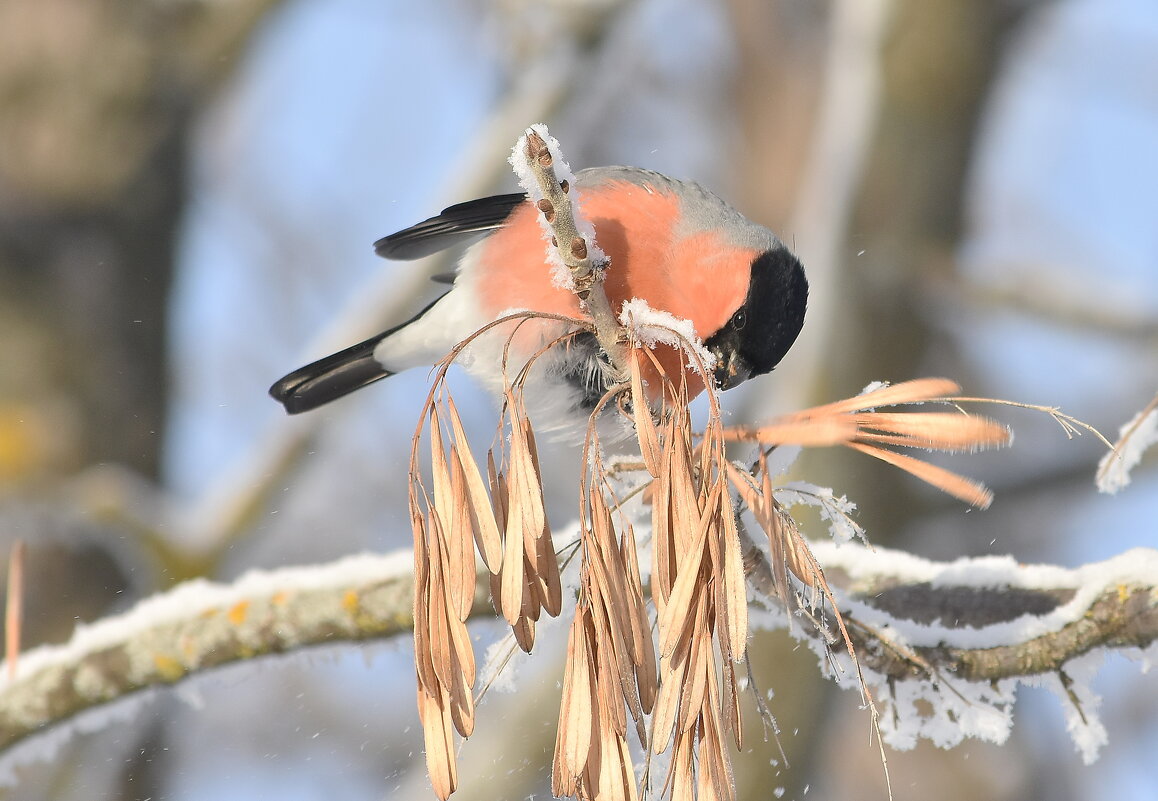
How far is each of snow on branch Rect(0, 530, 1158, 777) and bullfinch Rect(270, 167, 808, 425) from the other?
265 mm

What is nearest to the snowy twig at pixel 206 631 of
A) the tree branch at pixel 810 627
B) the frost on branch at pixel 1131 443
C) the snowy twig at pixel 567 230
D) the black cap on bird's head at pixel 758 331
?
the tree branch at pixel 810 627

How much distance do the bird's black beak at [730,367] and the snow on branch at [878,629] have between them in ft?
0.94

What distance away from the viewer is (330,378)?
2.06 metres

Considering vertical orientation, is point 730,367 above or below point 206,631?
above

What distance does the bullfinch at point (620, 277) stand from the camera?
150 cm

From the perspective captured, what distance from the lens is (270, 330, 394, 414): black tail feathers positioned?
2035 mm

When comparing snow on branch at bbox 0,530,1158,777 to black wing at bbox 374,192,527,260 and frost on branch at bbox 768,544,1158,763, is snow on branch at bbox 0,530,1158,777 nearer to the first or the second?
frost on branch at bbox 768,544,1158,763

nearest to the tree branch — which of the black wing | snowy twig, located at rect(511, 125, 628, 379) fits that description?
snowy twig, located at rect(511, 125, 628, 379)

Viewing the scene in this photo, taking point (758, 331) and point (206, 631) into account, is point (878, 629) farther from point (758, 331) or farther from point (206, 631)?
point (206, 631)

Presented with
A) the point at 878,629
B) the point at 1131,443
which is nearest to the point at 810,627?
the point at 878,629

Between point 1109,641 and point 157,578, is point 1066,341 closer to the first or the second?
point 1109,641

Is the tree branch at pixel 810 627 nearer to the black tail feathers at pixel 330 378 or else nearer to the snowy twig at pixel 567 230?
the snowy twig at pixel 567 230

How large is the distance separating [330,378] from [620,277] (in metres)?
0.77

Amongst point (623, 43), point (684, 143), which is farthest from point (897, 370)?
point (684, 143)
